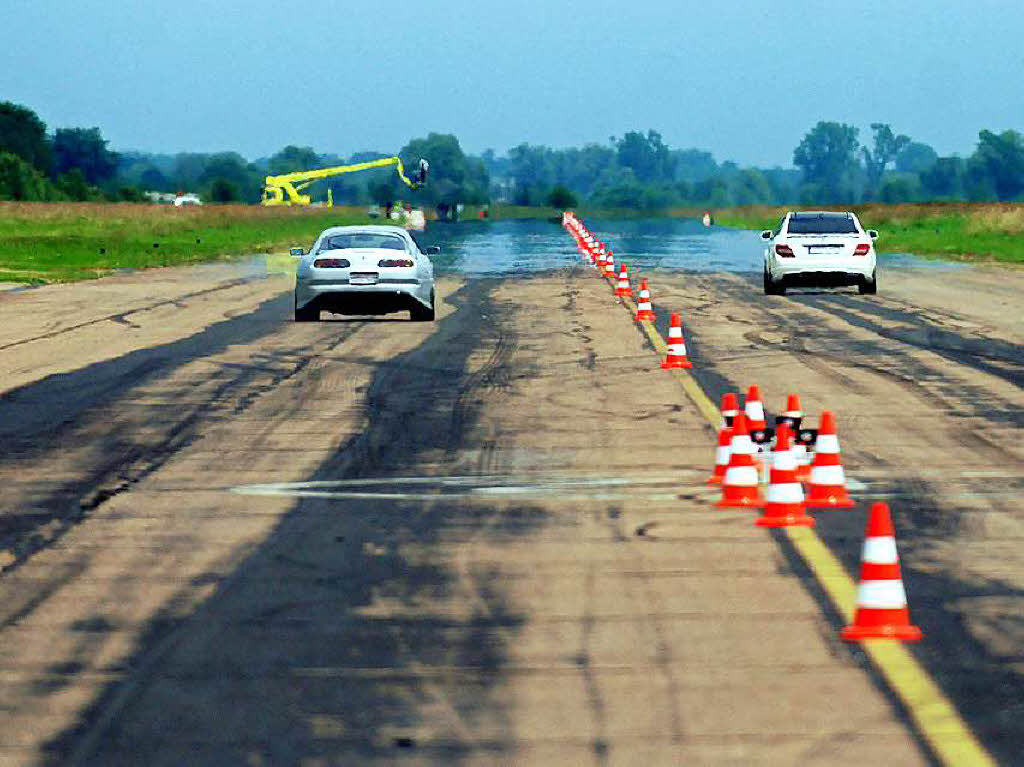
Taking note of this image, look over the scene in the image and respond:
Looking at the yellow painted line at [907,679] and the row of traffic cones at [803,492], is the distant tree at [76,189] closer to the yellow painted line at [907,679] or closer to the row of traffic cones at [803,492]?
the row of traffic cones at [803,492]

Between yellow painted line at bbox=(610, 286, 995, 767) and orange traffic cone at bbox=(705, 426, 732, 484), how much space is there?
161 centimetres

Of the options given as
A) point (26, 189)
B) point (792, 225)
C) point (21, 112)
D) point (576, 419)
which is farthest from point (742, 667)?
point (21, 112)

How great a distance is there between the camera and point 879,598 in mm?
7984

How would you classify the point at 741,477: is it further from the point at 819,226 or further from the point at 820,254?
the point at 819,226

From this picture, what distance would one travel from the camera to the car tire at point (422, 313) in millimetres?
27703

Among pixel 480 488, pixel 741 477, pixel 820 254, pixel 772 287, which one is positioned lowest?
pixel 772 287

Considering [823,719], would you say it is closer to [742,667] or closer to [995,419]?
[742,667]

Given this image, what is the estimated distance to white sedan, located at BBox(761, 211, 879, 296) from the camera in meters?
34.3

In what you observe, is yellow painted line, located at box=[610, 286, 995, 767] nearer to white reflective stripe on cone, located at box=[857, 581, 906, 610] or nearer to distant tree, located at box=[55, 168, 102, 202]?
white reflective stripe on cone, located at box=[857, 581, 906, 610]

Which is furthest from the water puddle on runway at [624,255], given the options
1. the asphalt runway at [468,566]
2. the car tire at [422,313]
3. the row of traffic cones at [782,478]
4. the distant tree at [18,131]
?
the distant tree at [18,131]

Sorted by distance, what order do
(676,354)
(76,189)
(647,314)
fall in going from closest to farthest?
(676,354) < (647,314) < (76,189)

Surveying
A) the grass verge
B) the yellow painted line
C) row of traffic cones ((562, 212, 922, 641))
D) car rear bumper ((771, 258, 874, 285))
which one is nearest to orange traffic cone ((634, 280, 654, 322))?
car rear bumper ((771, 258, 874, 285))

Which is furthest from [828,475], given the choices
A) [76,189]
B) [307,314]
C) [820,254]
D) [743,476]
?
[76,189]

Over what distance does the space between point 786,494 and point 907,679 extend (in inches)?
137
